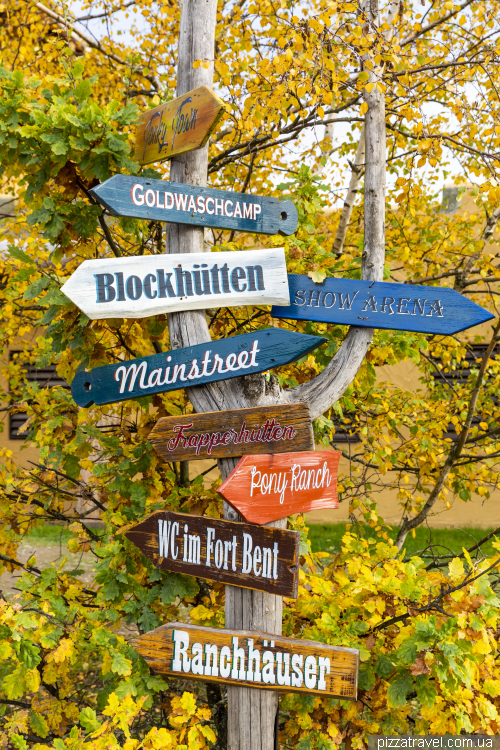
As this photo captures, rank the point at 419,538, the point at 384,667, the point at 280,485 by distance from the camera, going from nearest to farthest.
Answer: the point at 280,485
the point at 384,667
the point at 419,538

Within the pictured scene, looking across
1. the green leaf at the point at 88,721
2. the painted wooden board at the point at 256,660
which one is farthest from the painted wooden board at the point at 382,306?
the green leaf at the point at 88,721

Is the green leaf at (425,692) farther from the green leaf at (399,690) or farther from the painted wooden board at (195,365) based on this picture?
the painted wooden board at (195,365)

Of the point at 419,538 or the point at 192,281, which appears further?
the point at 419,538

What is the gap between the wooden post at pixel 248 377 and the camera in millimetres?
1984

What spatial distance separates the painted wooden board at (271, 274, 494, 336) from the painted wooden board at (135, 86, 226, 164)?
626 millimetres

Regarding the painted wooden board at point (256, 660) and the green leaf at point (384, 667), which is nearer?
the painted wooden board at point (256, 660)

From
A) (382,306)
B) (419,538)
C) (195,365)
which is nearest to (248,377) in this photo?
(195,365)

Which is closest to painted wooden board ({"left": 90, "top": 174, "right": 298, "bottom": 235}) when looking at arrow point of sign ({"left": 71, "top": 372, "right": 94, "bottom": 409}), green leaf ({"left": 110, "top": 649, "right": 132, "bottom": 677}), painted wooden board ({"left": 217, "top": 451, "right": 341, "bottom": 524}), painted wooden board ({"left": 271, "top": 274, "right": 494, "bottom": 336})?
painted wooden board ({"left": 271, "top": 274, "right": 494, "bottom": 336})

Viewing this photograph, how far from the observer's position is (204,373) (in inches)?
77.8

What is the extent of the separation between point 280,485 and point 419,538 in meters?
5.50

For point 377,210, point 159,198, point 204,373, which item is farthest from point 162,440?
point 377,210

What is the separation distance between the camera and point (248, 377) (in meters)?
2.02

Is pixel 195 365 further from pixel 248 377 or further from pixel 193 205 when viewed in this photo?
pixel 193 205

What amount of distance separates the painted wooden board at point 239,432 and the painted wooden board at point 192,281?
0.40 metres
